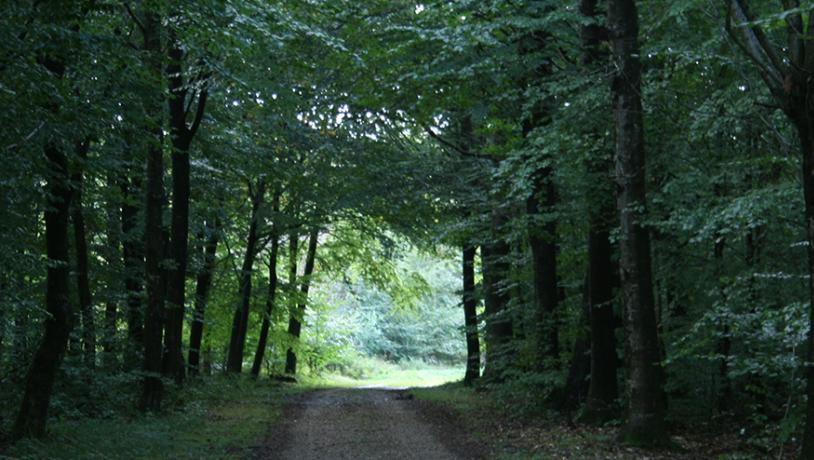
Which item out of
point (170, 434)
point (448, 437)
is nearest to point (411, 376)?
point (448, 437)

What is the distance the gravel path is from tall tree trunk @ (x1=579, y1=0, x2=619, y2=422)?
2.34m

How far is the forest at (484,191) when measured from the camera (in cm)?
887

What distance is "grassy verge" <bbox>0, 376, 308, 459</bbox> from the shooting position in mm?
10213

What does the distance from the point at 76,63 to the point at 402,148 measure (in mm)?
13914

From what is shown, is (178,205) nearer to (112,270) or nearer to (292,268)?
(112,270)

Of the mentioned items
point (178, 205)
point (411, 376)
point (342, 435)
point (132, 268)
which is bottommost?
point (411, 376)

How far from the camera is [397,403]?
19141 mm

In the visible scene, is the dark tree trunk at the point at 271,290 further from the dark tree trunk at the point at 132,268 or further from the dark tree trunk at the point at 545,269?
the dark tree trunk at the point at 545,269

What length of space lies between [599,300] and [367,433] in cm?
455

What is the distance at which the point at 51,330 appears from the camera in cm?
1045

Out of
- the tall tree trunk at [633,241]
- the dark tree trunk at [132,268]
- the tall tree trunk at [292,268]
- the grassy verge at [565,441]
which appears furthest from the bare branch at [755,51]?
the tall tree trunk at [292,268]

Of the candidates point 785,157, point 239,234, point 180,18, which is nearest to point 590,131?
point 785,157

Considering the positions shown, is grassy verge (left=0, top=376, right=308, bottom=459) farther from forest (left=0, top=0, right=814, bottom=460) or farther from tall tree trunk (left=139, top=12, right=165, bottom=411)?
tall tree trunk (left=139, top=12, right=165, bottom=411)

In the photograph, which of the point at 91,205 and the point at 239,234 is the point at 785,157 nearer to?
the point at 91,205
